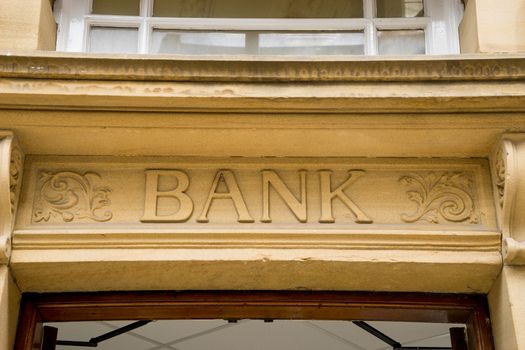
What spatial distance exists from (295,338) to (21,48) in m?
2.46

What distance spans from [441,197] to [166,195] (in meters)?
0.91

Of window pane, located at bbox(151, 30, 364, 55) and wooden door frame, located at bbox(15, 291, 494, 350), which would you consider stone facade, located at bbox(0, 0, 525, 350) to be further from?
window pane, located at bbox(151, 30, 364, 55)

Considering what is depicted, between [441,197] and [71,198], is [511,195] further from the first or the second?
[71,198]

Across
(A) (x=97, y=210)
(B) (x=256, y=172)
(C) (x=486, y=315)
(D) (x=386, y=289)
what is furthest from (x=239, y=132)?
(C) (x=486, y=315)

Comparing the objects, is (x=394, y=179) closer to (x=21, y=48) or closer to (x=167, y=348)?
(x=21, y=48)

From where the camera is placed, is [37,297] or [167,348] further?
[167,348]

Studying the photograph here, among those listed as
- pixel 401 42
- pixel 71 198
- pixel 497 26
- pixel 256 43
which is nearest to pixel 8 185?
pixel 71 198

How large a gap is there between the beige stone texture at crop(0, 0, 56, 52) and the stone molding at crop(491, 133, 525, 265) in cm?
157

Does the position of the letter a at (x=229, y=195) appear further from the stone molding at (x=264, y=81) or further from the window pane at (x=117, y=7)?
the window pane at (x=117, y=7)

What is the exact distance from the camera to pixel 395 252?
2908 millimetres

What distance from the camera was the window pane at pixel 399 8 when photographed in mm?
3445

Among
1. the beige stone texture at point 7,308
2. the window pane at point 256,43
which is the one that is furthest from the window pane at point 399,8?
the beige stone texture at point 7,308

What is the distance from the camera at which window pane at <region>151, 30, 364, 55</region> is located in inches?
134

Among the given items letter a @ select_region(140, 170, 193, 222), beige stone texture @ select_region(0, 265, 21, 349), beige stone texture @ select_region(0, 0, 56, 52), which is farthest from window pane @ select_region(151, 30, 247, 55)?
beige stone texture @ select_region(0, 265, 21, 349)
